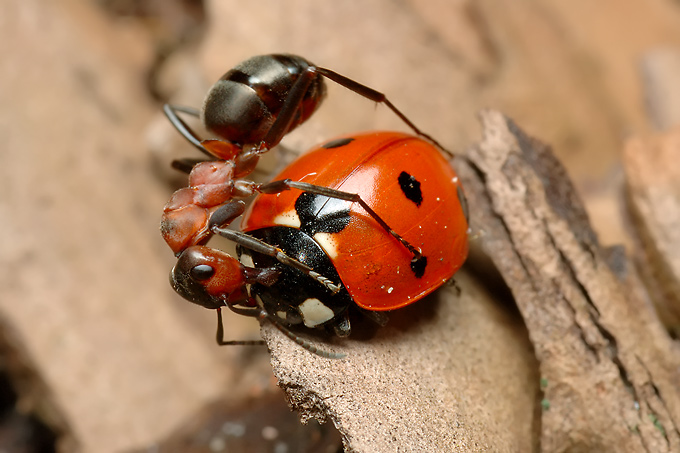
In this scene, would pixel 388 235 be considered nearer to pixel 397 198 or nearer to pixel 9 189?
pixel 397 198

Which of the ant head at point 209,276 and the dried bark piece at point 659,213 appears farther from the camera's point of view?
the dried bark piece at point 659,213

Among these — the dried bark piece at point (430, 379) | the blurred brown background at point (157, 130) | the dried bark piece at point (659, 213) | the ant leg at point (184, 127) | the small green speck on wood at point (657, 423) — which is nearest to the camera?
the dried bark piece at point (430, 379)

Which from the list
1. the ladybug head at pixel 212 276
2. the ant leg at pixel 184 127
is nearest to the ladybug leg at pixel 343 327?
the ladybug head at pixel 212 276

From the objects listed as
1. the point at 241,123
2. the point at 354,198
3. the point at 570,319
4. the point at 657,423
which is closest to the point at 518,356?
the point at 570,319

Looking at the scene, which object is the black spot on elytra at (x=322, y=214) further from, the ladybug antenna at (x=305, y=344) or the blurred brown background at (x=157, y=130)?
the blurred brown background at (x=157, y=130)

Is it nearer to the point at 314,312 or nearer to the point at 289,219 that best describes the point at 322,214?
the point at 289,219

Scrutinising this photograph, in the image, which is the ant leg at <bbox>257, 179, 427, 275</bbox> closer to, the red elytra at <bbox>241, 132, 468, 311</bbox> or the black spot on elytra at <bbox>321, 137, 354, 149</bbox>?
the red elytra at <bbox>241, 132, 468, 311</bbox>

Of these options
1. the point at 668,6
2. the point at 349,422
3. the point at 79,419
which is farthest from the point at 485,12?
the point at 79,419

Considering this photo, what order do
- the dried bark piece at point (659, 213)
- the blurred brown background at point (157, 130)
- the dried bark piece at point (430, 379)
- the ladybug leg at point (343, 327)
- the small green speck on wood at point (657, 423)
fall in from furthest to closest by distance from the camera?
the blurred brown background at point (157, 130), the dried bark piece at point (659, 213), the small green speck on wood at point (657, 423), the ladybug leg at point (343, 327), the dried bark piece at point (430, 379)
